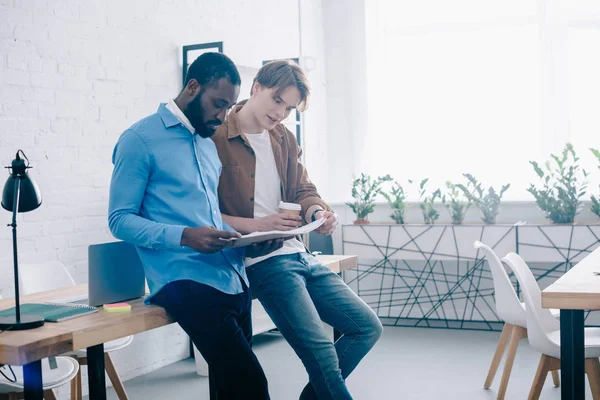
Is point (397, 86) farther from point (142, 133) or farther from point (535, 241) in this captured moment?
point (142, 133)

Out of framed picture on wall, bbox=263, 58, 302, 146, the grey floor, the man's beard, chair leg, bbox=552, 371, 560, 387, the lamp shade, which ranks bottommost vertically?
the grey floor

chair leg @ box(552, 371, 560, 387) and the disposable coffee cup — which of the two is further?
chair leg @ box(552, 371, 560, 387)

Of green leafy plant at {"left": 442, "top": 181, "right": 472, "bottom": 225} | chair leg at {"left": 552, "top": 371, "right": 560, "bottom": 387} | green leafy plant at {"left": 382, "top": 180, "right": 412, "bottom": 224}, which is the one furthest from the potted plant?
chair leg at {"left": 552, "top": 371, "right": 560, "bottom": 387}

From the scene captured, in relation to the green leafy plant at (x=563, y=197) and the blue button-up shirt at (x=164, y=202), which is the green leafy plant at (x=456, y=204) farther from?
the blue button-up shirt at (x=164, y=202)

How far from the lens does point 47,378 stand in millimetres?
2283

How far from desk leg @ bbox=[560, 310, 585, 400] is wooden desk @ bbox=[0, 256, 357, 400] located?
1.14 meters

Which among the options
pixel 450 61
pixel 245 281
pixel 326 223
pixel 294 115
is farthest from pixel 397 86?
pixel 245 281

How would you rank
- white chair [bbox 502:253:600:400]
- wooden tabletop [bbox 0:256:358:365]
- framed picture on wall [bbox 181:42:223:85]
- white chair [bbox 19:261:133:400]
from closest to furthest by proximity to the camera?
wooden tabletop [bbox 0:256:358:365] < white chair [bbox 502:253:600:400] < white chair [bbox 19:261:133:400] < framed picture on wall [bbox 181:42:223:85]

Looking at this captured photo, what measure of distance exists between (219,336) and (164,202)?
397mm

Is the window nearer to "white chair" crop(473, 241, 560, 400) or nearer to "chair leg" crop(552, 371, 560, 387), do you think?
"chair leg" crop(552, 371, 560, 387)

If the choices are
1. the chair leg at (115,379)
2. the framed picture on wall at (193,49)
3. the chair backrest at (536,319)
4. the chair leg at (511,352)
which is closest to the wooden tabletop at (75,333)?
the chair leg at (115,379)

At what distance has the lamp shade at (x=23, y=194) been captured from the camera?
1762 millimetres

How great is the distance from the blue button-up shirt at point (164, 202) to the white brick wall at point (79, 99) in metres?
1.30

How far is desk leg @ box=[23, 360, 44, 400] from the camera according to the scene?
5.14 feet
